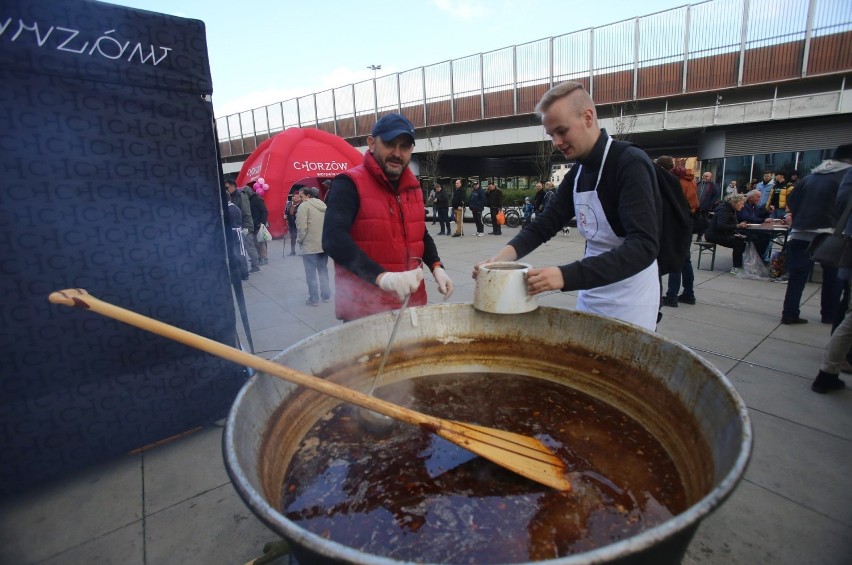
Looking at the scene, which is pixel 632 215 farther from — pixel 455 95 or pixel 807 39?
pixel 455 95

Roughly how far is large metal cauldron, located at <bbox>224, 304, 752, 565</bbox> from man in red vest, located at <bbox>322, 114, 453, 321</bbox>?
29 cm

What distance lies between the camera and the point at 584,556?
714mm

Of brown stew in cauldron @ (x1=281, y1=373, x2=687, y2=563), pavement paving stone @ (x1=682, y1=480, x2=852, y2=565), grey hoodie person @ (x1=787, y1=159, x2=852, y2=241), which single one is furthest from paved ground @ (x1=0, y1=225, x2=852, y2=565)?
grey hoodie person @ (x1=787, y1=159, x2=852, y2=241)

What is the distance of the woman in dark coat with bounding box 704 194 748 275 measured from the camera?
7.10 m

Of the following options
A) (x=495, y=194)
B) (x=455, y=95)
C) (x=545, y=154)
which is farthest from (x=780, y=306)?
(x=455, y=95)

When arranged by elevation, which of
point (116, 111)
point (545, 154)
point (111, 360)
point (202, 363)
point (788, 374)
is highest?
point (545, 154)

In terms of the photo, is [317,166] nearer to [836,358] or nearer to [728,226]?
[728,226]

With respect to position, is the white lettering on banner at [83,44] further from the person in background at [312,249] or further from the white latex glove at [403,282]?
the person in background at [312,249]

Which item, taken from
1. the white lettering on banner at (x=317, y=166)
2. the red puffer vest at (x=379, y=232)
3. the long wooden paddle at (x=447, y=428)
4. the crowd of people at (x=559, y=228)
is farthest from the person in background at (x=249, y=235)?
the long wooden paddle at (x=447, y=428)

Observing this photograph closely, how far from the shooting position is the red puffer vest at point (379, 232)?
2281 mm

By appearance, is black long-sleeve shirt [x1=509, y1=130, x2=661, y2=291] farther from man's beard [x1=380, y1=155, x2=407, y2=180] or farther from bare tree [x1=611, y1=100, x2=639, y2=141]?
bare tree [x1=611, y1=100, x2=639, y2=141]

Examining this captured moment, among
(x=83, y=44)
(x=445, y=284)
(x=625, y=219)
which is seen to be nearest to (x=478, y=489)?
(x=445, y=284)

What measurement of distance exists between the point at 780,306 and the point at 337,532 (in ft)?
22.0

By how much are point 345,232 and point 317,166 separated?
34.2 ft
